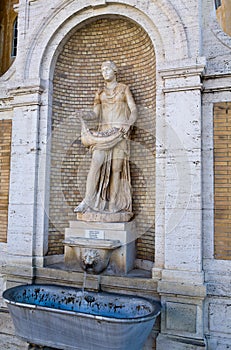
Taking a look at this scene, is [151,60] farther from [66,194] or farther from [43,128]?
[66,194]

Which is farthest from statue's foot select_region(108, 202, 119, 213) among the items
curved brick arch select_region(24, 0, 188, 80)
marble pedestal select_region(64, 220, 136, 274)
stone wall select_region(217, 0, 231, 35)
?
stone wall select_region(217, 0, 231, 35)

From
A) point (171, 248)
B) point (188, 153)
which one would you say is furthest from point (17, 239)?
point (188, 153)

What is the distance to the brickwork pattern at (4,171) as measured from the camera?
565 cm

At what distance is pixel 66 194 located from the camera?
573 cm

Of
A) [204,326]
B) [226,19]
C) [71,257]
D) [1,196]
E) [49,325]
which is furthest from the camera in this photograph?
[226,19]

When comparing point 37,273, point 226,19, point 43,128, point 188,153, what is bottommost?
point 37,273

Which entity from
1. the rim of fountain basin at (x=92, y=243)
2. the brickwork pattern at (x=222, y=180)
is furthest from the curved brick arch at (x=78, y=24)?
the rim of fountain basin at (x=92, y=243)

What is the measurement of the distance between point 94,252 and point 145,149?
188 cm

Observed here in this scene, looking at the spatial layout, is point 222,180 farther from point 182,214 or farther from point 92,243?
point 92,243

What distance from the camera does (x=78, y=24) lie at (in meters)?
5.47

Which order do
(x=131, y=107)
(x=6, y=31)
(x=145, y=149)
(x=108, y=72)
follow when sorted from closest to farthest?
(x=131, y=107) < (x=108, y=72) < (x=145, y=149) < (x=6, y=31)

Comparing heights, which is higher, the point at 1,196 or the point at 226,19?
the point at 226,19

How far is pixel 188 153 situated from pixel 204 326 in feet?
7.50

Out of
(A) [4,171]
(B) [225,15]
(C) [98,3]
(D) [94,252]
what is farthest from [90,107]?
(B) [225,15]
